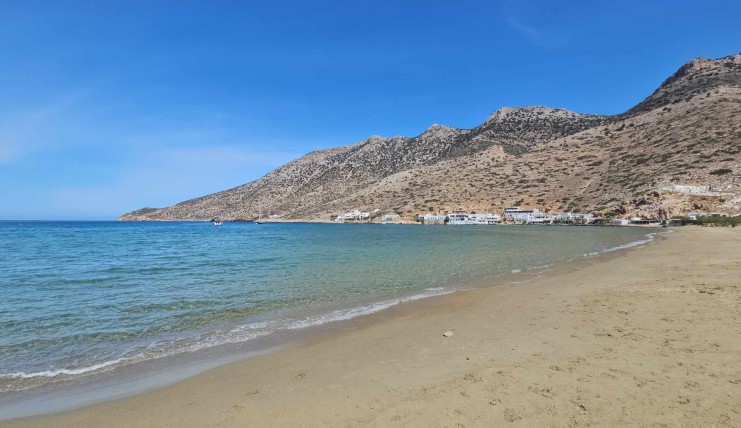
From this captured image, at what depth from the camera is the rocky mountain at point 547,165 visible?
246ft

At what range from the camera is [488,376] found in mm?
5879

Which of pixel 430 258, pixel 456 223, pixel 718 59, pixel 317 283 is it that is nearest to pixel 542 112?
pixel 718 59

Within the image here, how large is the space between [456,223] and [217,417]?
101194 millimetres

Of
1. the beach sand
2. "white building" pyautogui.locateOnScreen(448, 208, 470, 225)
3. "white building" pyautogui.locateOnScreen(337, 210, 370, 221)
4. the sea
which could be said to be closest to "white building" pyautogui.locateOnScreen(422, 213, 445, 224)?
"white building" pyautogui.locateOnScreen(448, 208, 470, 225)

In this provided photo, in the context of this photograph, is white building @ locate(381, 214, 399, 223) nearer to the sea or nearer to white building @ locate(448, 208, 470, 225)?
white building @ locate(448, 208, 470, 225)

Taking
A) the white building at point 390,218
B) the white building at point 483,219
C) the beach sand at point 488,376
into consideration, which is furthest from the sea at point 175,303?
the white building at point 390,218

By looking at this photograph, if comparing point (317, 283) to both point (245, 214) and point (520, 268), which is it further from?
point (245, 214)

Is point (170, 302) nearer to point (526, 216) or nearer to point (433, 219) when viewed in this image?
point (526, 216)

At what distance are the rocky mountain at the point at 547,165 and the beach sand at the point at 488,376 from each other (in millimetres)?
72618

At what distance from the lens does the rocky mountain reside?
2953 inches

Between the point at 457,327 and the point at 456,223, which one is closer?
the point at 457,327

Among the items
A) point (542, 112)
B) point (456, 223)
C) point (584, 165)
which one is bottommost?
point (456, 223)

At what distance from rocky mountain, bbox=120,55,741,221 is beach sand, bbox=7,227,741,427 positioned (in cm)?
7262

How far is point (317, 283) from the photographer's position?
16047mm
